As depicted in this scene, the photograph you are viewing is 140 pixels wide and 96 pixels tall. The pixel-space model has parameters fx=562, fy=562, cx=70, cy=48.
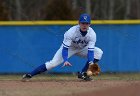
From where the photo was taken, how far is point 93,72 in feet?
36.2

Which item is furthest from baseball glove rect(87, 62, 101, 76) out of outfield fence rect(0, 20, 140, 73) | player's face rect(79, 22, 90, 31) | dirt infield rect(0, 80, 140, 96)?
outfield fence rect(0, 20, 140, 73)

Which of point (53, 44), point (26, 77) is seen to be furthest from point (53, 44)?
point (26, 77)

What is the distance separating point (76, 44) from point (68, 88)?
136 centimetres

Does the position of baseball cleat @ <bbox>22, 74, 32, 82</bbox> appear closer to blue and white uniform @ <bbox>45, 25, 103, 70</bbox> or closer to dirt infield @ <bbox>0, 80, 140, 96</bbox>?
dirt infield @ <bbox>0, 80, 140, 96</bbox>

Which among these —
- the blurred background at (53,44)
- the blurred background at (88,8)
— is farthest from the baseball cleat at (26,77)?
the blurred background at (88,8)

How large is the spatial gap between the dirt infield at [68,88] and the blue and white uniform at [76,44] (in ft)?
1.54

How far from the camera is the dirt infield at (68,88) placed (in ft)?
29.7

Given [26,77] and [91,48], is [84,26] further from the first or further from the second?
[26,77]

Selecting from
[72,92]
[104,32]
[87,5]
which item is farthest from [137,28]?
[87,5]

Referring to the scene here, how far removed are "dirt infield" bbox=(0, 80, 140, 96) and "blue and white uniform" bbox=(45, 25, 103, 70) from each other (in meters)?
0.47

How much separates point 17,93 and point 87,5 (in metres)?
20.7

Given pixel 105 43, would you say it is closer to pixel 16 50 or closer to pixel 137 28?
pixel 137 28

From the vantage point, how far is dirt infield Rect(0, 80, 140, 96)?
9.05 m

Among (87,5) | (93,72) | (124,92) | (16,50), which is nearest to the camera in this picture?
(124,92)
